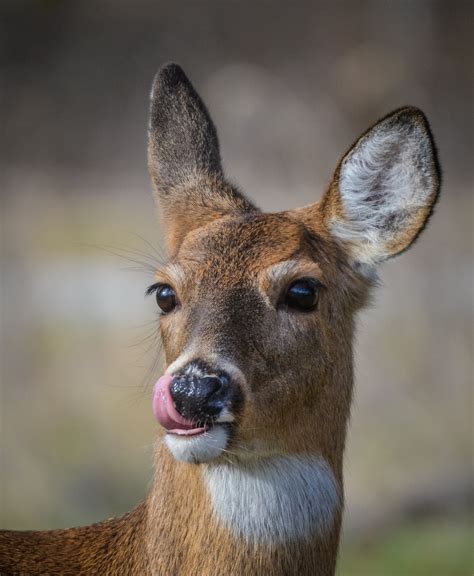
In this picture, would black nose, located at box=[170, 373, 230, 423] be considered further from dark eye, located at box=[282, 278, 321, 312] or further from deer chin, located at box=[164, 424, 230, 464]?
dark eye, located at box=[282, 278, 321, 312]

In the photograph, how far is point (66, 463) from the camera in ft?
42.2

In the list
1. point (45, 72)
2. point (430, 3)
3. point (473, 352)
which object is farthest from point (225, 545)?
point (45, 72)

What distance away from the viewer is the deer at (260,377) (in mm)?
4605

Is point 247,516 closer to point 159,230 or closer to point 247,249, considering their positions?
point 247,249

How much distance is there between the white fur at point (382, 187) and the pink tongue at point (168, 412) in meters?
1.34

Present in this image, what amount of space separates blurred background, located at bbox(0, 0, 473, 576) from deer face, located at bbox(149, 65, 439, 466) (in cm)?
478

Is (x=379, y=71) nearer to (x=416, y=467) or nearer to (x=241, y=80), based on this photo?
(x=241, y=80)

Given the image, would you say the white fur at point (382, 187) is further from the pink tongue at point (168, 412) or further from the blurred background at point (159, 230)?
the blurred background at point (159, 230)

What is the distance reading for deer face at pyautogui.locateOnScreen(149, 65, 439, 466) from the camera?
451cm

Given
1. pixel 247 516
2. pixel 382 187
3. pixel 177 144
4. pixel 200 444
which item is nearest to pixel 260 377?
pixel 200 444

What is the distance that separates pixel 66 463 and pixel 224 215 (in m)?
7.76

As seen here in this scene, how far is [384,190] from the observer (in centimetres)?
557

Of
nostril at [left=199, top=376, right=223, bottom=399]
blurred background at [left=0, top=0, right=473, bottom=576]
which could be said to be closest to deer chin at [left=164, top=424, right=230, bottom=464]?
nostril at [left=199, top=376, right=223, bottom=399]

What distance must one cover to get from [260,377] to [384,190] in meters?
1.24
